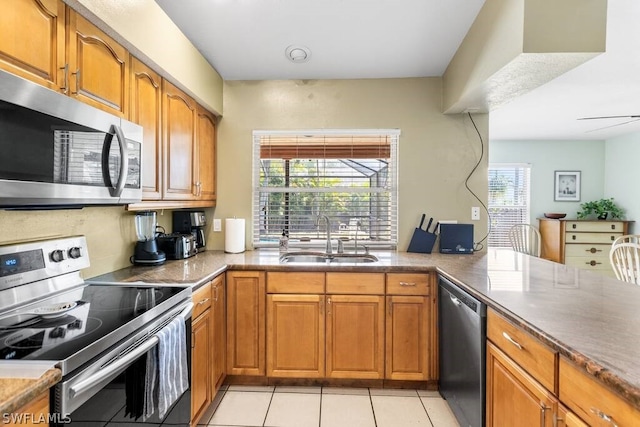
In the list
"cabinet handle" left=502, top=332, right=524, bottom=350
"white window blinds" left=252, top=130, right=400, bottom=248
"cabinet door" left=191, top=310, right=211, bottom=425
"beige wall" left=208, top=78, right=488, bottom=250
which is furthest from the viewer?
"white window blinds" left=252, top=130, right=400, bottom=248

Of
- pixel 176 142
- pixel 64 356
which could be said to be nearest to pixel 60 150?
pixel 64 356

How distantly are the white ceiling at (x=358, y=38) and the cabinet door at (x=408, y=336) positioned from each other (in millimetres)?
1788

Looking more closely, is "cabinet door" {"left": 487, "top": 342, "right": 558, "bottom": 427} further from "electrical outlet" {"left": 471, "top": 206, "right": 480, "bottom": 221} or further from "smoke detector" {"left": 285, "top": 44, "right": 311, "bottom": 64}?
"smoke detector" {"left": 285, "top": 44, "right": 311, "bottom": 64}

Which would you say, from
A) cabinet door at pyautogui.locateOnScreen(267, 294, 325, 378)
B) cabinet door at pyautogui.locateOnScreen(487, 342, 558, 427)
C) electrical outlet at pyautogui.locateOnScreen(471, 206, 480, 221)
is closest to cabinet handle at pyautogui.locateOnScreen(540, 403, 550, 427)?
cabinet door at pyautogui.locateOnScreen(487, 342, 558, 427)

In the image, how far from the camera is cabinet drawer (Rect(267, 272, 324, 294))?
233 centimetres

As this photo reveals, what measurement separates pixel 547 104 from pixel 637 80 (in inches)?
29.7

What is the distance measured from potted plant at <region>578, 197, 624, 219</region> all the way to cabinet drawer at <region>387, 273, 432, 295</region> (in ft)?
14.5

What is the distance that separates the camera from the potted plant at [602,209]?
5051mm

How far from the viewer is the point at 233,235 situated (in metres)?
2.82

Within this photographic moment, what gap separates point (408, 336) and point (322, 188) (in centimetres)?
141

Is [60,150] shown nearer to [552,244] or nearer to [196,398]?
[196,398]

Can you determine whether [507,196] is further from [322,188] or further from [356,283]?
[356,283]

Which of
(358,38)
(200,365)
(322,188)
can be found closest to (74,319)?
(200,365)

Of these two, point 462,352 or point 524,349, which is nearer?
point 524,349
